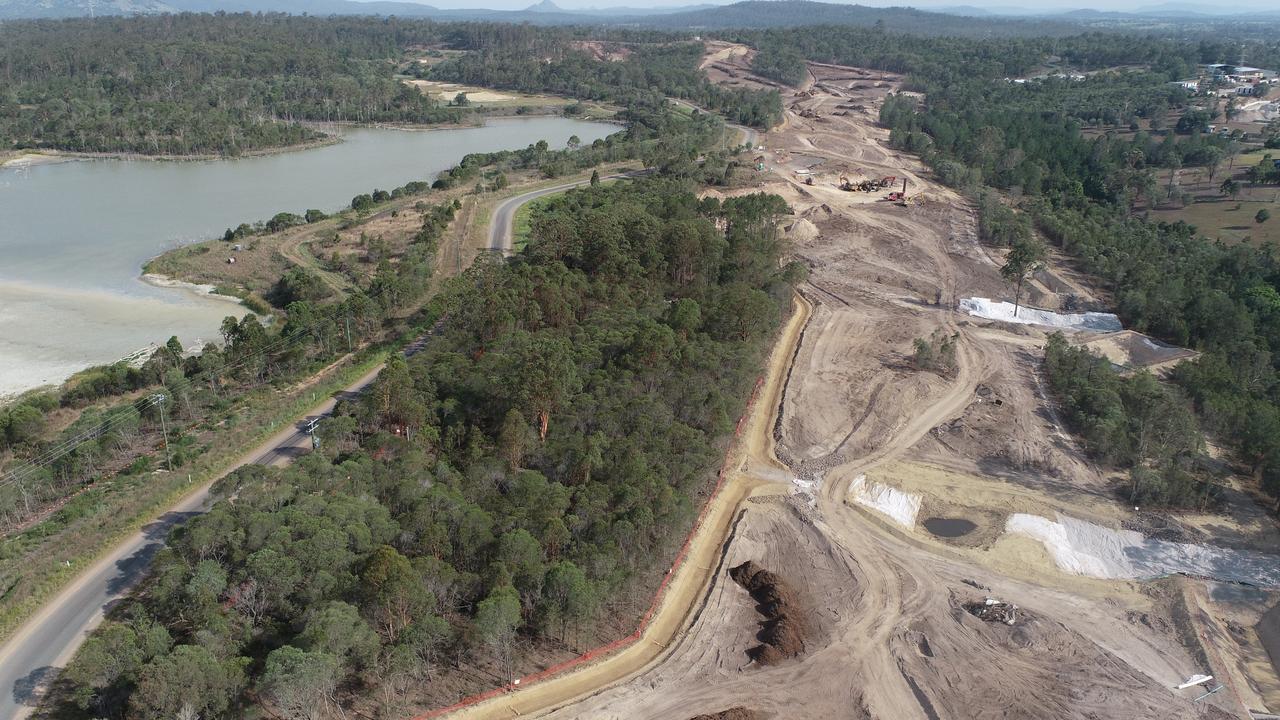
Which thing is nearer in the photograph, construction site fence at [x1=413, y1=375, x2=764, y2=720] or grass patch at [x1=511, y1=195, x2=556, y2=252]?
construction site fence at [x1=413, y1=375, x2=764, y2=720]

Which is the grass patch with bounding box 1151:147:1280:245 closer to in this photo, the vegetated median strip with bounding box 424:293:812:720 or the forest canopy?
the vegetated median strip with bounding box 424:293:812:720

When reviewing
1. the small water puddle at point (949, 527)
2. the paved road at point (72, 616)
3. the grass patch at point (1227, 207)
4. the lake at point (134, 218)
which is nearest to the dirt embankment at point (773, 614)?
the small water puddle at point (949, 527)

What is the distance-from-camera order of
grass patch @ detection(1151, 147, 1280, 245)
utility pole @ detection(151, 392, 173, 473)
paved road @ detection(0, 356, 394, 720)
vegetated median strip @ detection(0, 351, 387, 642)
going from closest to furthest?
1. paved road @ detection(0, 356, 394, 720)
2. vegetated median strip @ detection(0, 351, 387, 642)
3. utility pole @ detection(151, 392, 173, 473)
4. grass patch @ detection(1151, 147, 1280, 245)

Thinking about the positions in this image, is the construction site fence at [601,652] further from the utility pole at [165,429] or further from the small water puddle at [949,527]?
the utility pole at [165,429]

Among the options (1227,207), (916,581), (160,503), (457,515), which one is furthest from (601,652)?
(1227,207)

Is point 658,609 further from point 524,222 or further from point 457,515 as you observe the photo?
point 524,222

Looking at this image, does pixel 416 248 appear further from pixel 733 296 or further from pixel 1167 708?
pixel 1167 708

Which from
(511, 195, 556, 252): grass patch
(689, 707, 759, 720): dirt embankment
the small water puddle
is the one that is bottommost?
(689, 707, 759, 720): dirt embankment

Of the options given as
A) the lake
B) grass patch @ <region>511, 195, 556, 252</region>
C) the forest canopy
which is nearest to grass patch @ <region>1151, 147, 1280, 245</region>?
the forest canopy
